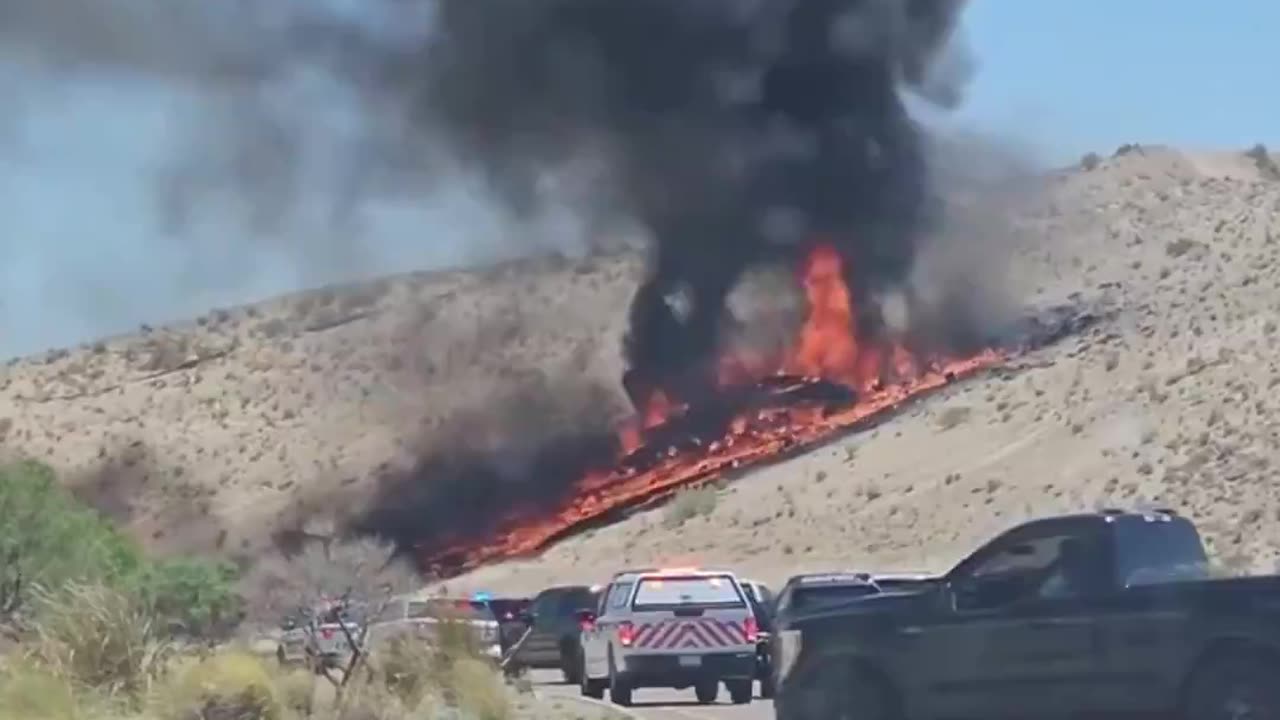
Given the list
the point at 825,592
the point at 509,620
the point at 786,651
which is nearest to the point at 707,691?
the point at 825,592

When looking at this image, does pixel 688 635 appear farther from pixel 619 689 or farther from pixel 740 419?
pixel 740 419

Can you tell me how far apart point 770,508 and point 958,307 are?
11.1 meters

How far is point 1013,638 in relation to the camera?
1764cm

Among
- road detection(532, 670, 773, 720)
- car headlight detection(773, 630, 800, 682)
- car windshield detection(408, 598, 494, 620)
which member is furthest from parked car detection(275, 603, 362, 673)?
car headlight detection(773, 630, 800, 682)

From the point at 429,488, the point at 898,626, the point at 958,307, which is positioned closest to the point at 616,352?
the point at 958,307

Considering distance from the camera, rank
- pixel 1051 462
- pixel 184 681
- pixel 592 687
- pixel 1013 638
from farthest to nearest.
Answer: pixel 1051 462
pixel 592 687
pixel 184 681
pixel 1013 638

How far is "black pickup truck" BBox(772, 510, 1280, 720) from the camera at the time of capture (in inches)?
657

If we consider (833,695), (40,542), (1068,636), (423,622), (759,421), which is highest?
(759,421)

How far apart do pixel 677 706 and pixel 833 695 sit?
973 cm

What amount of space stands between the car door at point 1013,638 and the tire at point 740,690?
428 inches

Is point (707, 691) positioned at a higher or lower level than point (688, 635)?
Answer: lower

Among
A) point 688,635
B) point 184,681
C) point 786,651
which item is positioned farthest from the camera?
point 688,635

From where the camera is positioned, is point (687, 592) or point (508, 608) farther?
point (508, 608)

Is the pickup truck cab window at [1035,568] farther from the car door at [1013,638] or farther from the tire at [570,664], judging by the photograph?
the tire at [570,664]
